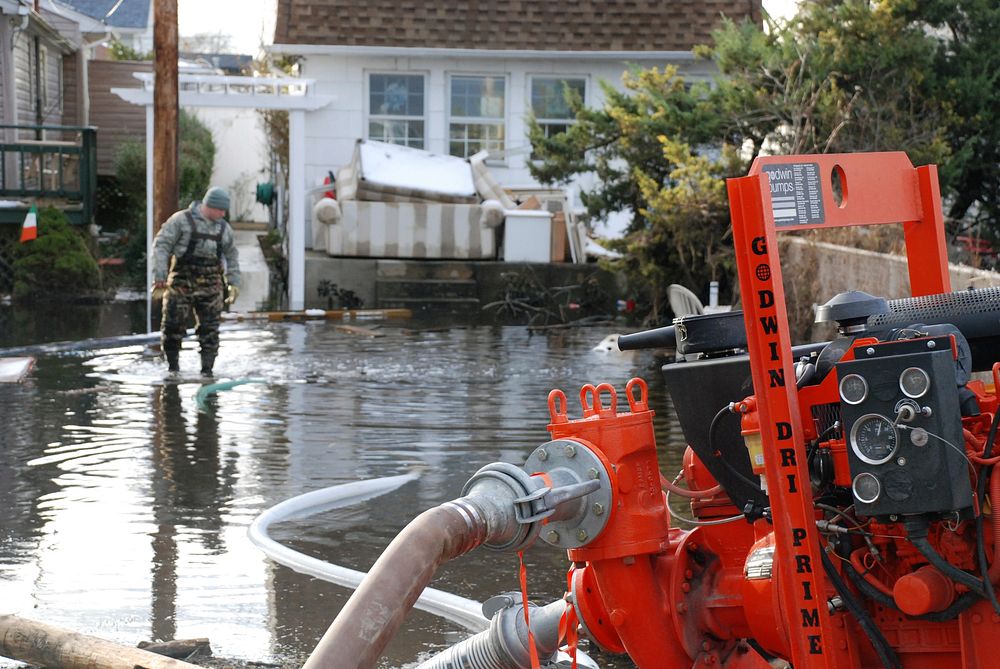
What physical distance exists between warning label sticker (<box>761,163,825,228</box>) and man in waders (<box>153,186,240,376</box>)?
32.0 feet

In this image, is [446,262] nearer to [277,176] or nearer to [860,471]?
[277,176]

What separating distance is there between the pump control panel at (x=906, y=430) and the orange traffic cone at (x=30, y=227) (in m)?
17.9

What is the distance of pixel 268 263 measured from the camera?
25734mm

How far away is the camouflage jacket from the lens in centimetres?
1258

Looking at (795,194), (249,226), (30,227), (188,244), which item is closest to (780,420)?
(795,194)

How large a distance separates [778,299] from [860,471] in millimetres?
461

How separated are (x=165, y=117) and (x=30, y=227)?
358 cm

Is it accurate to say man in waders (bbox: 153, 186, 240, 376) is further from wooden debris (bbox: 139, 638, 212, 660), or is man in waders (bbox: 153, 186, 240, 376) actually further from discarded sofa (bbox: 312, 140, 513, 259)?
wooden debris (bbox: 139, 638, 212, 660)

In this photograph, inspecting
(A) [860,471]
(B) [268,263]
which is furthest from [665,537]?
(B) [268,263]

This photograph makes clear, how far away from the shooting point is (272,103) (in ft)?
59.9

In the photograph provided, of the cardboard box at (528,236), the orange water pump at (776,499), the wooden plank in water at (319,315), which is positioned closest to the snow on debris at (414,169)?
the cardboard box at (528,236)

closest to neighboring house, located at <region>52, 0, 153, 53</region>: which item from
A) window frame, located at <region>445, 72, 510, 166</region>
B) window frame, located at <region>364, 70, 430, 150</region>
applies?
window frame, located at <region>364, 70, 430, 150</region>

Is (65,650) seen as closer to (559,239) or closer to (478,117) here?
(559,239)

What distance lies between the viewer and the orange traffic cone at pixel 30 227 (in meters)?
19.2
